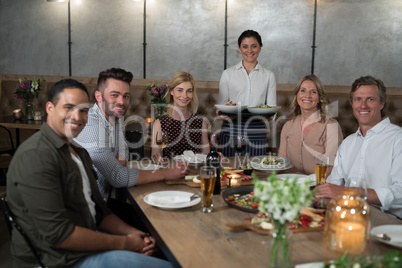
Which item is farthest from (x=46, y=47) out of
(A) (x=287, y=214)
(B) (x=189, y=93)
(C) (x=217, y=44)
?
(A) (x=287, y=214)

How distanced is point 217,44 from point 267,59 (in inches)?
30.0

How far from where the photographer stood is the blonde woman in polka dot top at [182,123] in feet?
9.91

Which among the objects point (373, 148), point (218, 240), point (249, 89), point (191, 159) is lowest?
point (218, 240)

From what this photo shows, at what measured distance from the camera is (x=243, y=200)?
5.44ft

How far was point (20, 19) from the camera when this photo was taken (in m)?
5.86

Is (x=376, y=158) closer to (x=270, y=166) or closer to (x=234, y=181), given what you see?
(x=270, y=166)

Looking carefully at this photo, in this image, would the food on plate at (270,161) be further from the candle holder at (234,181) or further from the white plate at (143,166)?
the white plate at (143,166)

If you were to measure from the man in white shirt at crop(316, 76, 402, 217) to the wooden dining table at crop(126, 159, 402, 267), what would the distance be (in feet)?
1.50

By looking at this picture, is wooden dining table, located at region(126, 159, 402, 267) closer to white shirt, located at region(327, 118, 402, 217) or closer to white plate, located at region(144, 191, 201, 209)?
white plate, located at region(144, 191, 201, 209)

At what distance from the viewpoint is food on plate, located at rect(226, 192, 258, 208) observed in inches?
62.7

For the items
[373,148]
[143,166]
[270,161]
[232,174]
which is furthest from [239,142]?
[373,148]

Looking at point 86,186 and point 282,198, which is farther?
point 86,186

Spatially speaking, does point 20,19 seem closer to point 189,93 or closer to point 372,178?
point 189,93

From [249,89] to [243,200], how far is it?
7.41ft
